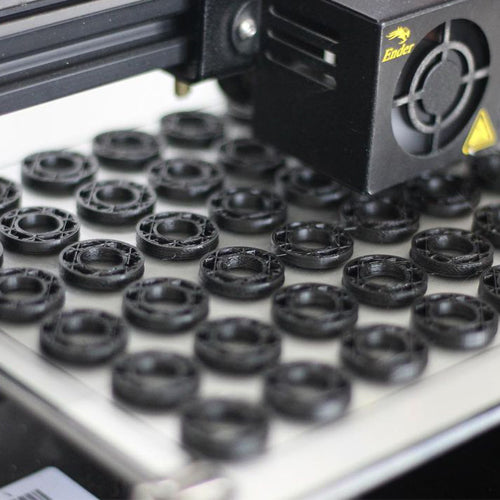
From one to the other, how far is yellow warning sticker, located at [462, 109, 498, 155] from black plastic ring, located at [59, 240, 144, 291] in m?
0.49

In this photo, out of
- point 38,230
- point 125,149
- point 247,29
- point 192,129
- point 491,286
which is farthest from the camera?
point 192,129

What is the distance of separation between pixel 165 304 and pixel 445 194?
467mm

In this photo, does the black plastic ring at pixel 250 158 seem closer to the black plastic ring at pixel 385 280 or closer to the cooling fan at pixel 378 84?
the cooling fan at pixel 378 84

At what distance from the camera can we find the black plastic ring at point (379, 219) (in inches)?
51.1

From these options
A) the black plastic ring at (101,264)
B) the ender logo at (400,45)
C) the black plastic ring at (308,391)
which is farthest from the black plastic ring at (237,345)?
the ender logo at (400,45)

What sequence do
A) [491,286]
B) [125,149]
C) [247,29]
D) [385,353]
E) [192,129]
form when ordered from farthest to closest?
[192,129] → [125,149] → [247,29] → [491,286] → [385,353]

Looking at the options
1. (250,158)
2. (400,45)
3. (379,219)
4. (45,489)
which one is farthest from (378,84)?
(45,489)

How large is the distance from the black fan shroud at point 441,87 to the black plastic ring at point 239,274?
0.25 metres

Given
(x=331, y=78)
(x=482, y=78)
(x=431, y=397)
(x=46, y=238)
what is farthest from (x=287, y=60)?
(x=431, y=397)

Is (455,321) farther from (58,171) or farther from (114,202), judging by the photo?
(58,171)

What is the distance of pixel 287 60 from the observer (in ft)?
4.50

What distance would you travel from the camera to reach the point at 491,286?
3.90 feet

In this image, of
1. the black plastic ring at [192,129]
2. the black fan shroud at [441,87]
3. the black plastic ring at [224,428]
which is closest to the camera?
the black plastic ring at [224,428]

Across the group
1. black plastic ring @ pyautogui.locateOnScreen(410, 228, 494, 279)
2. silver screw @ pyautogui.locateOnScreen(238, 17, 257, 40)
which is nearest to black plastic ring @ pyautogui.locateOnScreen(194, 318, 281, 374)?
black plastic ring @ pyautogui.locateOnScreen(410, 228, 494, 279)
